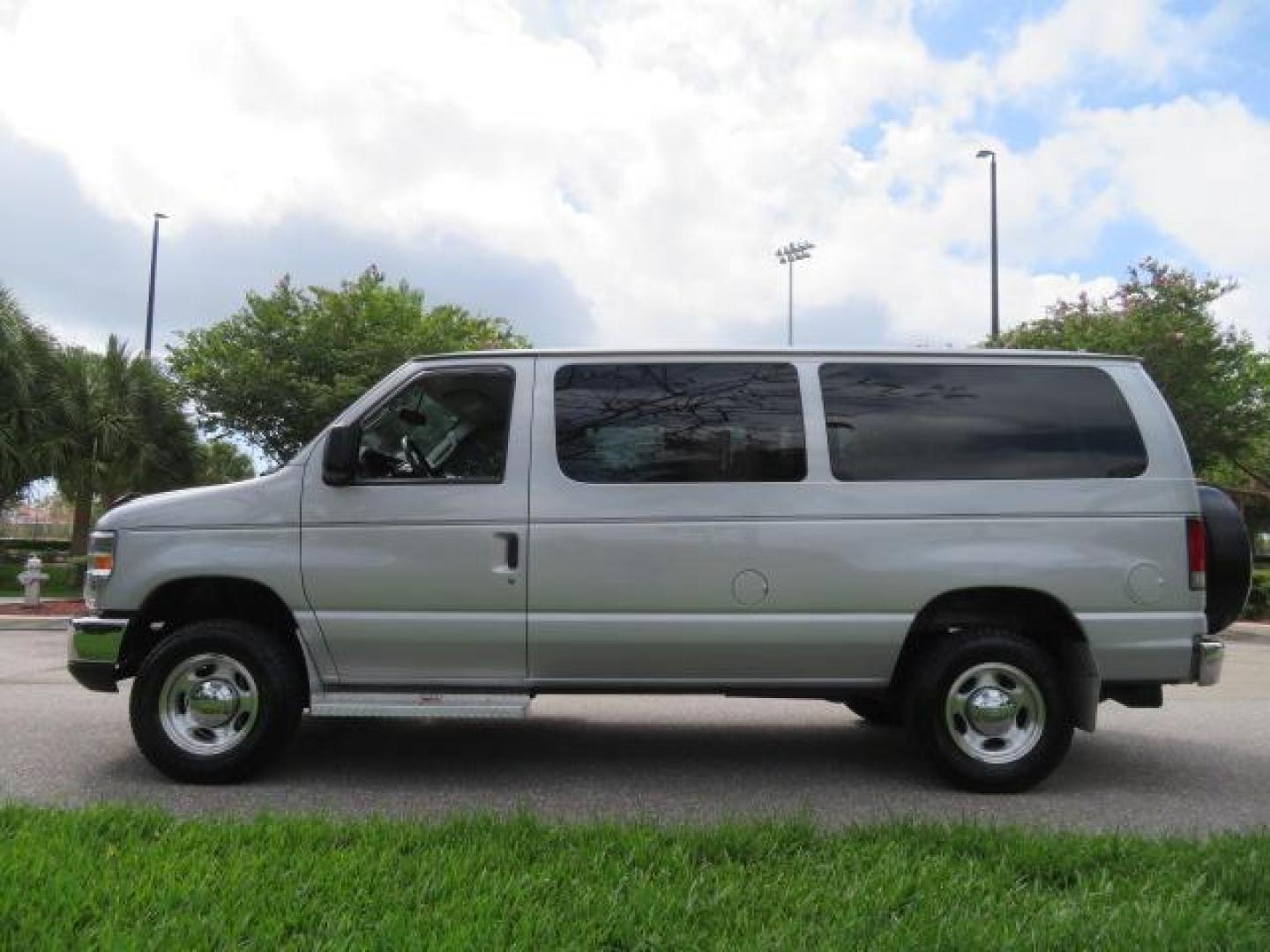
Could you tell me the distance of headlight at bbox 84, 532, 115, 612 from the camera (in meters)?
5.14

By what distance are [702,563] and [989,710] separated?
1586 millimetres

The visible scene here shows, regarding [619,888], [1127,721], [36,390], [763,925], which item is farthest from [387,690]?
[36,390]

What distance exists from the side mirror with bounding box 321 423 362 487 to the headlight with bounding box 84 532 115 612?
1097 millimetres

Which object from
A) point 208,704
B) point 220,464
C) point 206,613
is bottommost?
point 208,704

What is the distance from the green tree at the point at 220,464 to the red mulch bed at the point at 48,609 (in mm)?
4781

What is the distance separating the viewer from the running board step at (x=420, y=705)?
4.90 m

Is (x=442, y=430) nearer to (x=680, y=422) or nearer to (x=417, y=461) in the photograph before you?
(x=417, y=461)

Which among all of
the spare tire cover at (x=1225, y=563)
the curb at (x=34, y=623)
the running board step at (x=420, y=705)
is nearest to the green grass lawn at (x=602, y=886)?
the running board step at (x=420, y=705)

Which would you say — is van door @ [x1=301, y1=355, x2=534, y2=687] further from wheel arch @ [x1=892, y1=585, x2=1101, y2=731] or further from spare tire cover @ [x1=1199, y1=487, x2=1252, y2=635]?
spare tire cover @ [x1=1199, y1=487, x2=1252, y2=635]

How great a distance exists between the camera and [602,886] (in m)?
3.37

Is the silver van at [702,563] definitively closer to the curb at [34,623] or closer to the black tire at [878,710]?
the black tire at [878,710]

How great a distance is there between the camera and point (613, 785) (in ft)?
17.3

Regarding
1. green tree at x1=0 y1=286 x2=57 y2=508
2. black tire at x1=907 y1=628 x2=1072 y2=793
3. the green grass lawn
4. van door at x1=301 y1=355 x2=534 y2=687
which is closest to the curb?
green tree at x1=0 y1=286 x2=57 y2=508

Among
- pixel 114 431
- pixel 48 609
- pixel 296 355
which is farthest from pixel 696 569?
Answer: pixel 296 355
